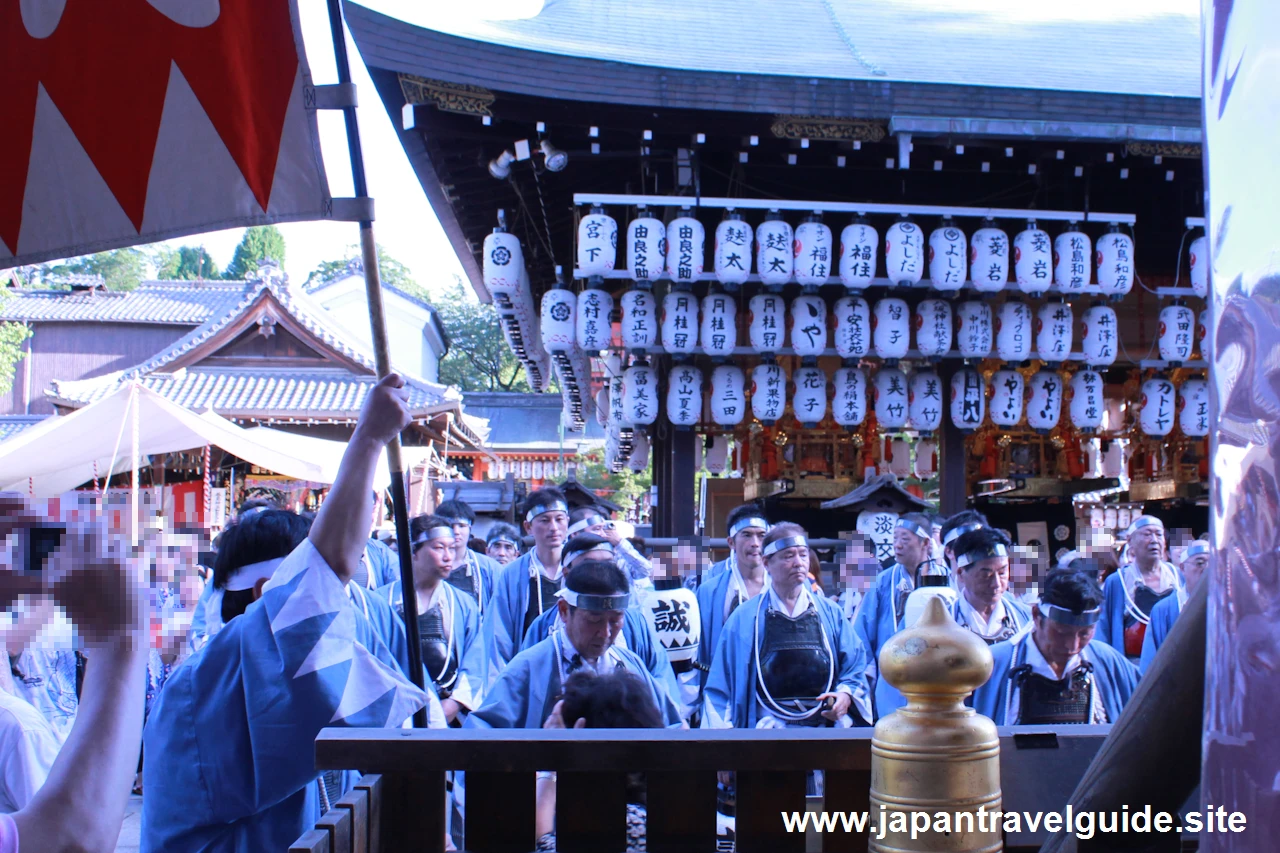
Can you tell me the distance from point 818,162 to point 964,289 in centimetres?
215

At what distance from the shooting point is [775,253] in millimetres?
9844

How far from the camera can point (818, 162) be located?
1080cm

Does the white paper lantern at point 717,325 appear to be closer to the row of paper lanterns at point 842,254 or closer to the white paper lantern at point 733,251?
the row of paper lanterns at point 842,254

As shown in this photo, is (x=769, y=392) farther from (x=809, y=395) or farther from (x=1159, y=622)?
(x=1159, y=622)

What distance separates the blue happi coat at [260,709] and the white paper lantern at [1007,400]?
33.0 feet

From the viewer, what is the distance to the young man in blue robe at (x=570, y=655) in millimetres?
3281

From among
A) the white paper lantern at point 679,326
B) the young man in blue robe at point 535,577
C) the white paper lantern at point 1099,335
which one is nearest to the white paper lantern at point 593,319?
the white paper lantern at point 679,326

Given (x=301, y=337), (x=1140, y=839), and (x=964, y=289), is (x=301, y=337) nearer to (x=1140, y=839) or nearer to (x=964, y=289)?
(x=964, y=289)

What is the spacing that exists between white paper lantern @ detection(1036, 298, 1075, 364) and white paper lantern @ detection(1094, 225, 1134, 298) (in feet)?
1.61

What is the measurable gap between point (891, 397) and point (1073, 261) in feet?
7.75

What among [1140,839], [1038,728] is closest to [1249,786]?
[1140,839]

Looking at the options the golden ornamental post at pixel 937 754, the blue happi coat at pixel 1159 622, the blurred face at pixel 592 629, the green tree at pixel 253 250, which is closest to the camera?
the golden ornamental post at pixel 937 754

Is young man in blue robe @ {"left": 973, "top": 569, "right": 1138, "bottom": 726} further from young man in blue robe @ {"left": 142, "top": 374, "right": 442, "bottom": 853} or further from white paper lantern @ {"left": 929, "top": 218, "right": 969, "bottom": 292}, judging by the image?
white paper lantern @ {"left": 929, "top": 218, "right": 969, "bottom": 292}

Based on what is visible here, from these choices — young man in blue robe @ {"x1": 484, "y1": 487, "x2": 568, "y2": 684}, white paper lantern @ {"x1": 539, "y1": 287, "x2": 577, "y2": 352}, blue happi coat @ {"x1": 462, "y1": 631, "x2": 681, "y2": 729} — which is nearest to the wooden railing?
blue happi coat @ {"x1": 462, "y1": 631, "x2": 681, "y2": 729}
